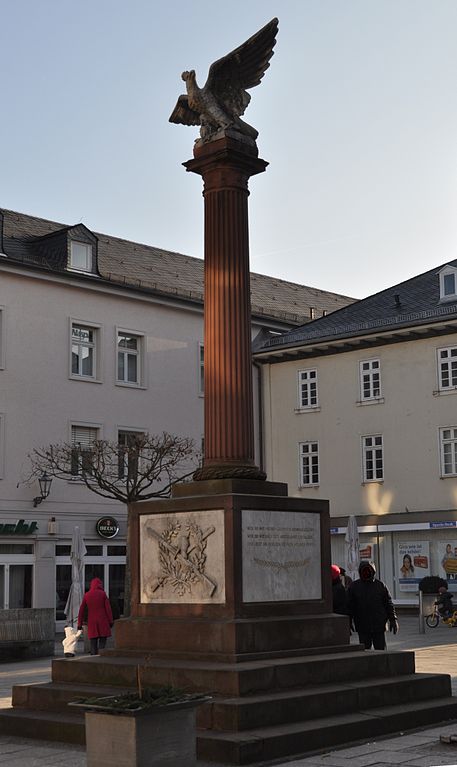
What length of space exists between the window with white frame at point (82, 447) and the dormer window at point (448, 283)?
12.5m

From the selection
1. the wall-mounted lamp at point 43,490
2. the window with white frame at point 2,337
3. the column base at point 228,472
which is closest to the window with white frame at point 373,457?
the wall-mounted lamp at point 43,490

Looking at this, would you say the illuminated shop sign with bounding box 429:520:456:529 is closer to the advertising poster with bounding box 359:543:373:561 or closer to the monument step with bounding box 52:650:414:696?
the advertising poster with bounding box 359:543:373:561

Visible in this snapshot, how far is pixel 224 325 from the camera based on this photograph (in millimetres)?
12844

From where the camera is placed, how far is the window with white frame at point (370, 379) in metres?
40.3

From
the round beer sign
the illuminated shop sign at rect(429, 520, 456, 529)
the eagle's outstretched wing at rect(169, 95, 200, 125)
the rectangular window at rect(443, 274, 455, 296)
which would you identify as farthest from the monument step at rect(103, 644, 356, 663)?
the rectangular window at rect(443, 274, 455, 296)

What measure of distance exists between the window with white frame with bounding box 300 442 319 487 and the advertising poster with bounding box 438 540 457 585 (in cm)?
569

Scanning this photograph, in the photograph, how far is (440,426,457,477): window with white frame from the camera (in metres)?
38.1

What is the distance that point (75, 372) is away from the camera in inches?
1446

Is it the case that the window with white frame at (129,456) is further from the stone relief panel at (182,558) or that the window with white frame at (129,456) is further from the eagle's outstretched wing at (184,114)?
the stone relief panel at (182,558)

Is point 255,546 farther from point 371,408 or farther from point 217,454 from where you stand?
point 371,408

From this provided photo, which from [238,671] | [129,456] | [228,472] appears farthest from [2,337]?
[238,671]

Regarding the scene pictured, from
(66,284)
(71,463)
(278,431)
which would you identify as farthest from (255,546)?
(278,431)

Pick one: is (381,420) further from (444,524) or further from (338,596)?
(338,596)

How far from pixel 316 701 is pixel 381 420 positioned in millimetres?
29429
